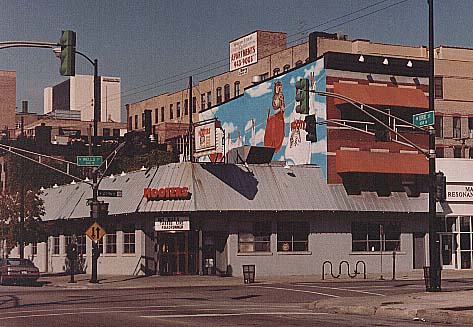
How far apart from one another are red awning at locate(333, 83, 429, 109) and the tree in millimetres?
22732

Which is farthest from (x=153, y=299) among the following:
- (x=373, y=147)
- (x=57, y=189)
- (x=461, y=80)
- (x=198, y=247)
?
(x=461, y=80)

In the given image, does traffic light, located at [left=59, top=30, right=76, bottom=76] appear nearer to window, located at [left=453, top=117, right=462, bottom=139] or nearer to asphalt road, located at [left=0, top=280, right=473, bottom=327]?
asphalt road, located at [left=0, top=280, right=473, bottom=327]

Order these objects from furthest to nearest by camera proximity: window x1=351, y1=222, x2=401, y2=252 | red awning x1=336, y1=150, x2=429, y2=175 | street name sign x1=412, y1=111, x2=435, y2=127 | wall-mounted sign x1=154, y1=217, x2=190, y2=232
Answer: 1. window x1=351, y1=222, x2=401, y2=252
2. red awning x1=336, y1=150, x2=429, y2=175
3. wall-mounted sign x1=154, y1=217, x2=190, y2=232
4. street name sign x1=412, y1=111, x2=435, y2=127

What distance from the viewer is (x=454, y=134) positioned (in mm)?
82812

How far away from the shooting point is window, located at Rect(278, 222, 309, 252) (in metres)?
52.2

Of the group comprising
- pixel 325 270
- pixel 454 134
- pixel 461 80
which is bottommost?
pixel 325 270

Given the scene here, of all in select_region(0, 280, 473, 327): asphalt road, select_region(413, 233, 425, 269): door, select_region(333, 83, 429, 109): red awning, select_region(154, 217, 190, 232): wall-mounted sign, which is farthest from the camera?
select_region(413, 233, 425, 269): door

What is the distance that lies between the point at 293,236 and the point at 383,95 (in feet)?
37.0

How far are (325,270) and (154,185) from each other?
11.9 meters

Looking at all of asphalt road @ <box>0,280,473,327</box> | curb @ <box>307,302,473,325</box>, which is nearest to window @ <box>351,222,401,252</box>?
asphalt road @ <box>0,280,473,327</box>

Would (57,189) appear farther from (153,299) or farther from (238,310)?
(238,310)

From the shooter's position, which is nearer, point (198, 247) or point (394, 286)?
point (394, 286)

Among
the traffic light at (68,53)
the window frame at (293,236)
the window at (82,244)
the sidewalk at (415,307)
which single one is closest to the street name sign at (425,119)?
the sidewalk at (415,307)

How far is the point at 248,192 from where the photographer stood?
2030 inches
